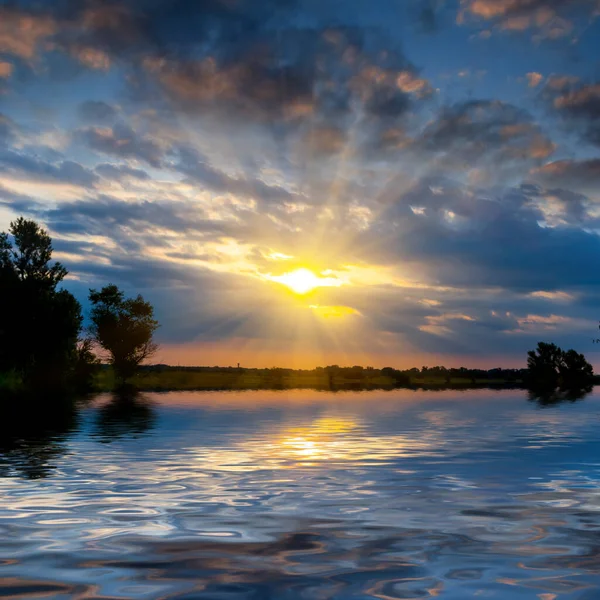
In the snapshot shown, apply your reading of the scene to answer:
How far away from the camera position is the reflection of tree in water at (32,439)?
25.9 meters

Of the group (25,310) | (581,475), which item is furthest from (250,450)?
(25,310)

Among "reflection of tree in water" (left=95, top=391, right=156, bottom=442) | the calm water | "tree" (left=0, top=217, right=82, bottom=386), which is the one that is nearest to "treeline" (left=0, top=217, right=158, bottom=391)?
"tree" (left=0, top=217, right=82, bottom=386)

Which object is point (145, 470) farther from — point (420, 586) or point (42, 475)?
point (420, 586)

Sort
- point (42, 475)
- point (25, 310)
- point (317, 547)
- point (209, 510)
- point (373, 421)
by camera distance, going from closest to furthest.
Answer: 1. point (317, 547)
2. point (209, 510)
3. point (42, 475)
4. point (373, 421)
5. point (25, 310)

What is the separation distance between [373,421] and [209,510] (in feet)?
125

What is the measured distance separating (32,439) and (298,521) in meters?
26.2

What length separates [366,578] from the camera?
1121 cm

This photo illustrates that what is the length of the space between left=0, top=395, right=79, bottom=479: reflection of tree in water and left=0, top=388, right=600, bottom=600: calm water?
0.25 meters

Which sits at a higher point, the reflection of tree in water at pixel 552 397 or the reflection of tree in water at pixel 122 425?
the reflection of tree in water at pixel 552 397

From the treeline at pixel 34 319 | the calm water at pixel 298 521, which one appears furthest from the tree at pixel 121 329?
the calm water at pixel 298 521

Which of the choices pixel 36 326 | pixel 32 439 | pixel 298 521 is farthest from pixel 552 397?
pixel 298 521

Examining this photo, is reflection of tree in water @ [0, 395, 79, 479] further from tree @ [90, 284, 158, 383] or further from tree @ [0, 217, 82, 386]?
tree @ [90, 284, 158, 383]

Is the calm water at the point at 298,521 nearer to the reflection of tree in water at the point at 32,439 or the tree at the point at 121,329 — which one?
the reflection of tree in water at the point at 32,439

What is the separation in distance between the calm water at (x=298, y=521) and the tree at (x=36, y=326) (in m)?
55.9
